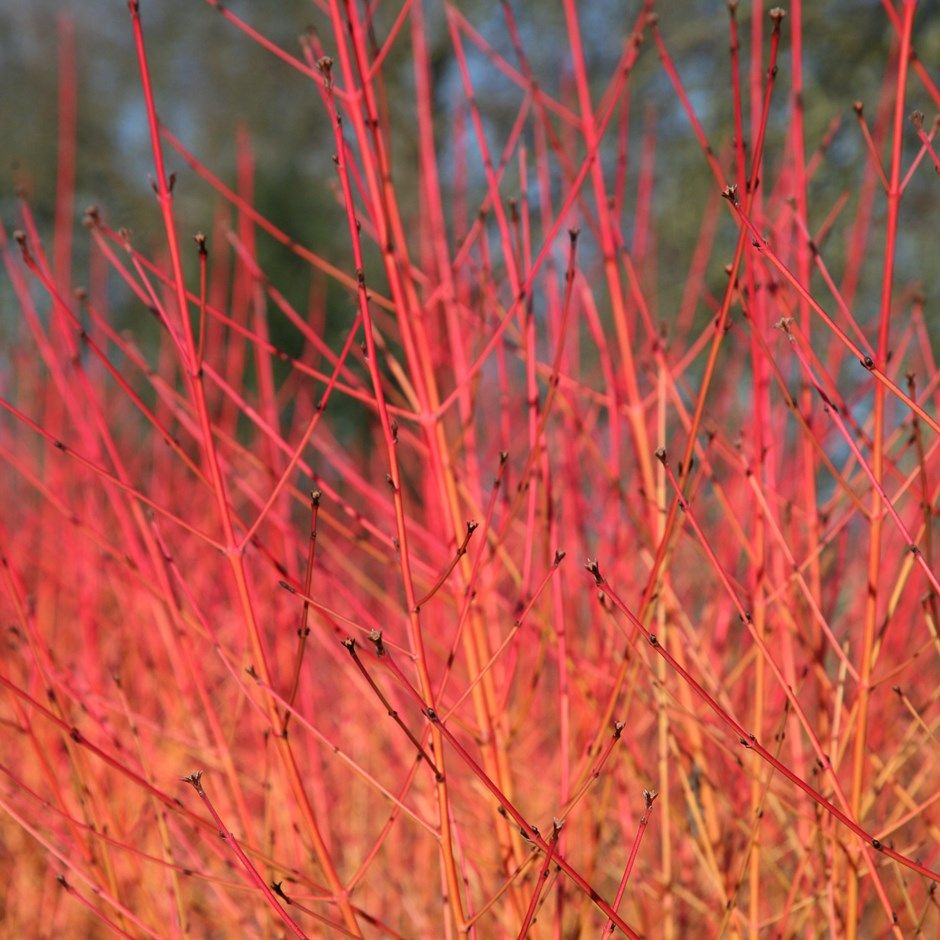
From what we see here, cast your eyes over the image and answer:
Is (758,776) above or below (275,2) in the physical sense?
below

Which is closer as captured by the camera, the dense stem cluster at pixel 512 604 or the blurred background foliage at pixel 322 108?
the dense stem cluster at pixel 512 604

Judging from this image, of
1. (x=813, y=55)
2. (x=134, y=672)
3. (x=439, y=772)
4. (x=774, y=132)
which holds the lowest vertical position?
(x=134, y=672)

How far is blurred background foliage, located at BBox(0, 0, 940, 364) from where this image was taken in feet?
9.94

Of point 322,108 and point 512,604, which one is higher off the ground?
point 322,108

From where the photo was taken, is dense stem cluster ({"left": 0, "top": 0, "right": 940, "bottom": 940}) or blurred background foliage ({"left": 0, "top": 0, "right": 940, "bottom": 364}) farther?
blurred background foliage ({"left": 0, "top": 0, "right": 940, "bottom": 364})

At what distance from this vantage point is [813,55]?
305 centimetres

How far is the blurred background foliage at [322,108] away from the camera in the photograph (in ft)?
9.94

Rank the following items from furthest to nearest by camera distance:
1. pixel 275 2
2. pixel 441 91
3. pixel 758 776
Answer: pixel 275 2 → pixel 441 91 → pixel 758 776

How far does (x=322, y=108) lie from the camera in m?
5.92

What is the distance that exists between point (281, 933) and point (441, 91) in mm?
4564

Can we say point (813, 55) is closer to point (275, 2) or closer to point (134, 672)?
point (134, 672)

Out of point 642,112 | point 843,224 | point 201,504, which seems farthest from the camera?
point 642,112

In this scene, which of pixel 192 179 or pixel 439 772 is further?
pixel 192 179

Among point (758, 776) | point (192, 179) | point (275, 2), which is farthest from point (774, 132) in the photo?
point (192, 179)
